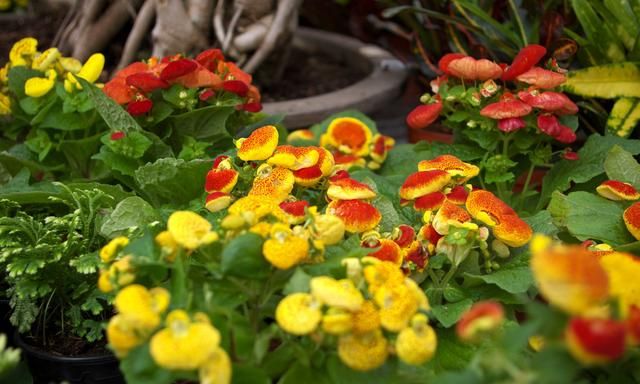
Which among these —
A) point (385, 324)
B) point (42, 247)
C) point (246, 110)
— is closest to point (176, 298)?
point (385, 324)

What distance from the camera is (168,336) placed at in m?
Answer: 0.58

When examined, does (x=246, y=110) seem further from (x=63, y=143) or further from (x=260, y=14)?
(x=260, y=14)

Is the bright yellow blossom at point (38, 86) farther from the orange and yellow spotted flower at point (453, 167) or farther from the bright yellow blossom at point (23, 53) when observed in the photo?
the orange and yellow spotted flower at point (453, 167)

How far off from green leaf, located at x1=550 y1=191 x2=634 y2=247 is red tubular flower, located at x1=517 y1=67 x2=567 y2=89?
16 centimetres

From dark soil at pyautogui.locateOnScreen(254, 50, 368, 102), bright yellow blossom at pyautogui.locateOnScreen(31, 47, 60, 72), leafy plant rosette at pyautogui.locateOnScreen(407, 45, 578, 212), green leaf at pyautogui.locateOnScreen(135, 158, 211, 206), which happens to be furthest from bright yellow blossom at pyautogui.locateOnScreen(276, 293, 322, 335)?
dark soil at pyautogui.locateOnScreen(254, 50, 368, 102)

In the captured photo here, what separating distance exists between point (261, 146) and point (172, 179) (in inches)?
7.4

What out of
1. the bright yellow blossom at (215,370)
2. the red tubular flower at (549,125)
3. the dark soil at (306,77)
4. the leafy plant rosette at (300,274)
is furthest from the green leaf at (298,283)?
the dark soil at (306,77)

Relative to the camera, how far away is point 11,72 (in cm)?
121

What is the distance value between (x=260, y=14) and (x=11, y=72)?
63cm

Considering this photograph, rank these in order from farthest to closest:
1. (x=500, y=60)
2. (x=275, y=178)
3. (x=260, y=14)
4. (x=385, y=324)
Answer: (x=260, y=14) → (x=500, y=60) → (x=275, y=178) → (x=385, y=324)

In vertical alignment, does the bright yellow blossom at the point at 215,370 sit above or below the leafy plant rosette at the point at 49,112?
above

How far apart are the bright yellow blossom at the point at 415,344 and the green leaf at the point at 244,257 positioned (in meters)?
0.15

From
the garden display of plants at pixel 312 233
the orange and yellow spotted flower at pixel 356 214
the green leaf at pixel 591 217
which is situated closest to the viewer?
the garden display of plants at pixel 312 233

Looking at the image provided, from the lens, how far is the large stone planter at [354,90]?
60.9 inches
